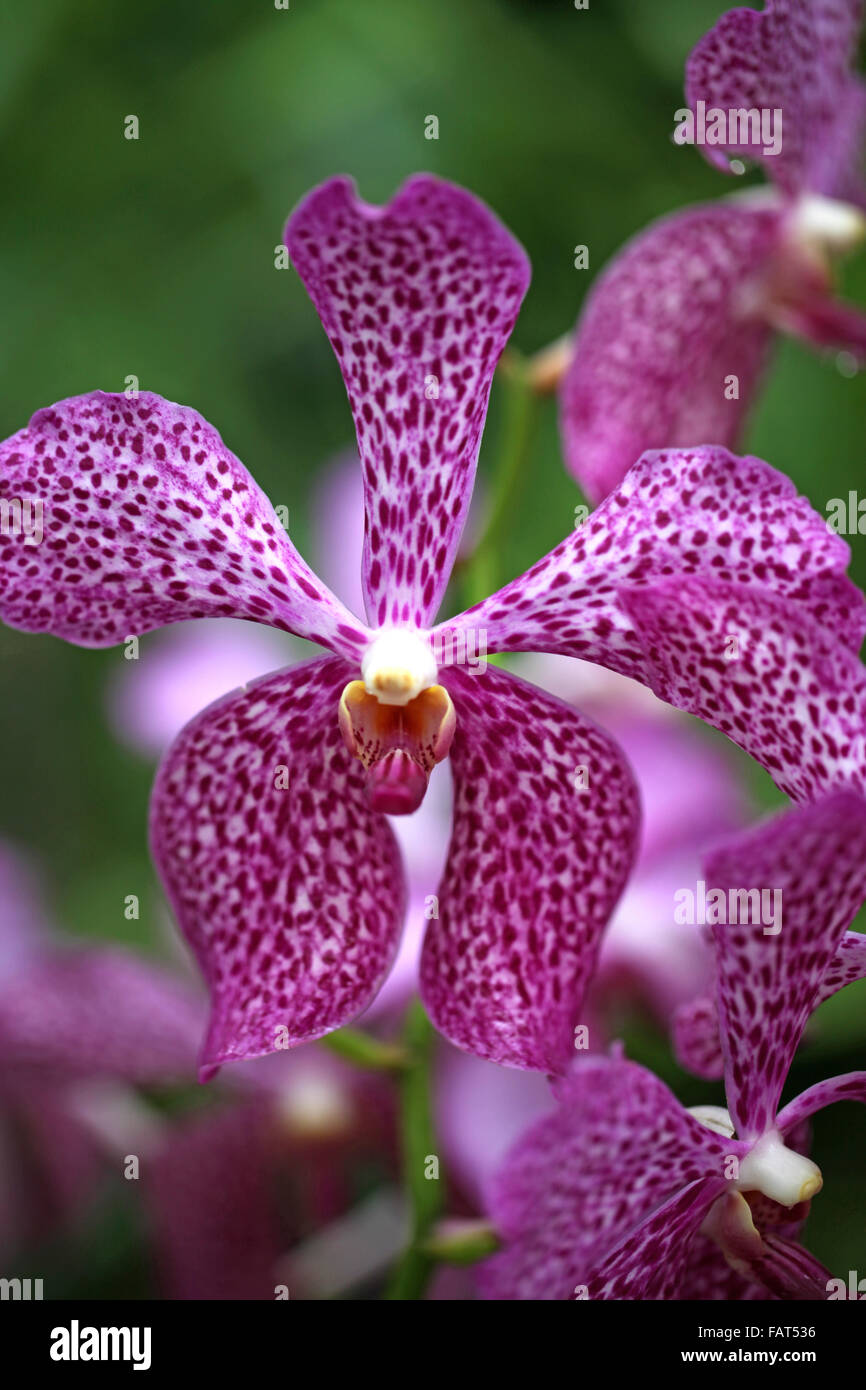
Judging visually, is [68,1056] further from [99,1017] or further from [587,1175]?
[587,1175]

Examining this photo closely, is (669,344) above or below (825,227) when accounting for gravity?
below

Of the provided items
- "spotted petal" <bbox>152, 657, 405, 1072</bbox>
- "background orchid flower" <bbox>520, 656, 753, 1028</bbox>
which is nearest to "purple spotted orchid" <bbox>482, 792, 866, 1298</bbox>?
"spotted petal" <bbox>152, 657, 405, 1072</bbox>

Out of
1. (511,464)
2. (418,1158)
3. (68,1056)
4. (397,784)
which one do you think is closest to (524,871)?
(397,784)

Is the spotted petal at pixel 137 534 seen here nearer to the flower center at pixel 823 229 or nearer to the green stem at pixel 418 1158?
the green stem at pixel 418 1158

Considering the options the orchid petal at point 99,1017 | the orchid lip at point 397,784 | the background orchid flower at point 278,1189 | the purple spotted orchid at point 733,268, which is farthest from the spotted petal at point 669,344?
the background orchid flower at point 278,1189

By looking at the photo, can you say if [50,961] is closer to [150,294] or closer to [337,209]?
[337,209]

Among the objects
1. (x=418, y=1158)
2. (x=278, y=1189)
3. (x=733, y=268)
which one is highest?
(x=733, y=268)

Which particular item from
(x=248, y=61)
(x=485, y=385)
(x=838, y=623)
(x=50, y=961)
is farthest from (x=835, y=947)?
(x=248, y=61)
